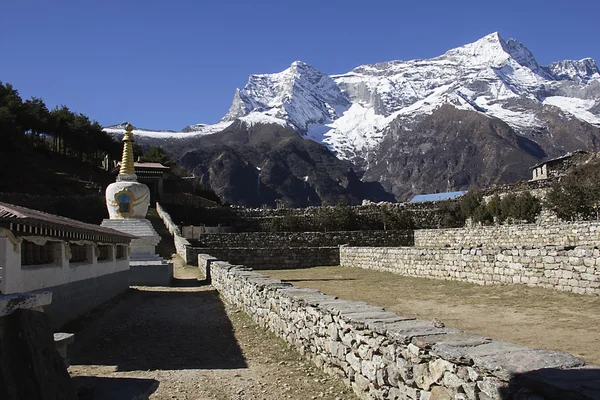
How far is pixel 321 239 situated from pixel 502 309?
29.9m

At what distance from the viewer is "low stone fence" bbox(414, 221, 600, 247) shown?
2383 cm

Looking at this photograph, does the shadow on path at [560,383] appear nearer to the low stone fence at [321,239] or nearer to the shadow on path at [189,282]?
the shadow on path at [189,282]

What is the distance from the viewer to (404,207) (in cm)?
5131

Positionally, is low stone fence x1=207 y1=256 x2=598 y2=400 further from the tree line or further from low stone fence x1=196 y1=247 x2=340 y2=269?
the tree line

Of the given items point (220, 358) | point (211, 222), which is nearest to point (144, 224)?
point (220, 358)

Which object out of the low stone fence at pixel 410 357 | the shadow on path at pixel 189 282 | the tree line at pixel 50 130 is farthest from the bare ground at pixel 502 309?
the tree line at pixel 50 130

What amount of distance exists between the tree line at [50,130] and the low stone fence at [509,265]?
44.1 metres

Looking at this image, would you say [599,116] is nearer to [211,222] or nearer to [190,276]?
[211,222]

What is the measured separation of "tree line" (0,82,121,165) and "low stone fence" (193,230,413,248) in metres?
28.6

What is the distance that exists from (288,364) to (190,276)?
17.1m

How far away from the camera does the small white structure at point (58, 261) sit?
8.86 metres

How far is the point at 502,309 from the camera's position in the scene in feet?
37.0

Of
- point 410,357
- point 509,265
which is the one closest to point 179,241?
point 509,265

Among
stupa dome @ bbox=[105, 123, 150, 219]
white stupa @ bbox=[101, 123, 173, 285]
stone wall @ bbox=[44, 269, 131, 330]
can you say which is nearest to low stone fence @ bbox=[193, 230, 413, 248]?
white stupa @ bbox=[101, 123, 173, 285]
